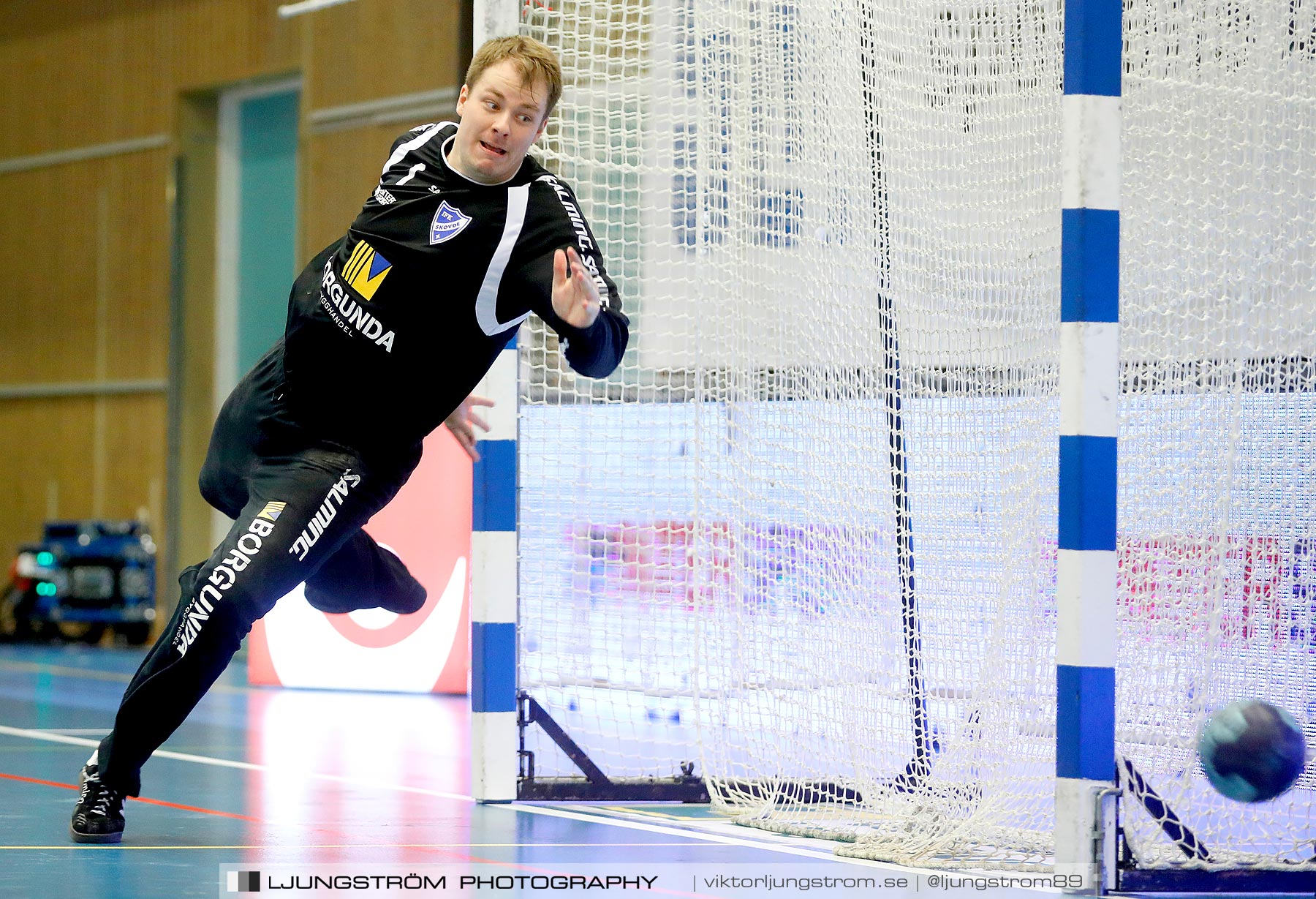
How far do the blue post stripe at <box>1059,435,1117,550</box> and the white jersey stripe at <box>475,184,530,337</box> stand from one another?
62.2 inches

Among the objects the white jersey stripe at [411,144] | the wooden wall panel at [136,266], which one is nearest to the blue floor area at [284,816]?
the white jersey stripe at [411,144]

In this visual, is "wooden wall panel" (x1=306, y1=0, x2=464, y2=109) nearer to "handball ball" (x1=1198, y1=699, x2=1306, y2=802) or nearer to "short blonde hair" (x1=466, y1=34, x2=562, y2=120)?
"short blonde hair" (x1=466, y1=34, x2=562, y2=120)

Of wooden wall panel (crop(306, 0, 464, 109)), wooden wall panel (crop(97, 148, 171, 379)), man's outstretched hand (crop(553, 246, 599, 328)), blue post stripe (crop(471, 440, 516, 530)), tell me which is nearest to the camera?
man's outstretched hand (crop(553, 246, 599, 328))

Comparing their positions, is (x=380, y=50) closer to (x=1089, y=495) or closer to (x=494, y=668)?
(x=494, y=668)

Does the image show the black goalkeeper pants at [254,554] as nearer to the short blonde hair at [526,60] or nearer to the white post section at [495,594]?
the white post section at [495,594]

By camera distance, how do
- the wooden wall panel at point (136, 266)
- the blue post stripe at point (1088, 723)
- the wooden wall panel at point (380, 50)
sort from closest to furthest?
the blue post stripe at point (1088, 723) < the wooden wall panel at point (380, 50) < the wooden wall panel at point (136, 266)

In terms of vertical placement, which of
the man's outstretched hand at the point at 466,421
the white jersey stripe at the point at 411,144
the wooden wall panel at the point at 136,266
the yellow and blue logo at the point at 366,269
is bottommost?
the man's outstretched hand at the point at 466,421

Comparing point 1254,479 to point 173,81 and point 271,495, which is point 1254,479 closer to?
point 271,495

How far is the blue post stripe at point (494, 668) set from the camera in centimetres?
551

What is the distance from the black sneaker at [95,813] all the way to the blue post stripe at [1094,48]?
10.7 feet

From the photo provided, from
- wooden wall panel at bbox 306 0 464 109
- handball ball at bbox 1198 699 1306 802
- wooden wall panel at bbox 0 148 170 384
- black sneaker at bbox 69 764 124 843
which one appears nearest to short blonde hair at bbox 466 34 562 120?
black sneaker at bbox 69 764 124 843

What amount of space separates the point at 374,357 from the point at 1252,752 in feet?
8.19

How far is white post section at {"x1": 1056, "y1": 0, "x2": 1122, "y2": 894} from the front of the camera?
4066mm

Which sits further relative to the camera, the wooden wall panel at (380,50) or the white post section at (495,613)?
the wooden wall panel at (380,50)
